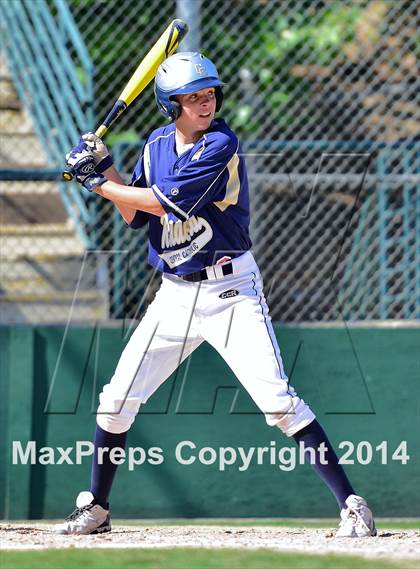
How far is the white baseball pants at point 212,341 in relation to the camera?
4.87 metres

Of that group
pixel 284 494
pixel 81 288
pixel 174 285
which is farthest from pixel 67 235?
pixel 174 285

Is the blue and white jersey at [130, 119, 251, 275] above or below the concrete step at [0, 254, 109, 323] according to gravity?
above

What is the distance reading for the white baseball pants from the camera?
4871mm

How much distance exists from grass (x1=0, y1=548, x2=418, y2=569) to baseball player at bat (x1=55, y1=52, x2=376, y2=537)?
0.57 meters

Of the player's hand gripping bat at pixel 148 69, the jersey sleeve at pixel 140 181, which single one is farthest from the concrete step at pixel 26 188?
the jersey sleeve at pixel 140 181

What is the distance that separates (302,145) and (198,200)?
7.36 feet

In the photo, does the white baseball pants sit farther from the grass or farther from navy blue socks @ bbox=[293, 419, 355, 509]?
the grass

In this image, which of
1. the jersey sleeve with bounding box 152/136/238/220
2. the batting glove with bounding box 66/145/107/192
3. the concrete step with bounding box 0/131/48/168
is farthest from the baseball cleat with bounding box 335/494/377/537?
the concrete step with bounding box 0/131/48/168

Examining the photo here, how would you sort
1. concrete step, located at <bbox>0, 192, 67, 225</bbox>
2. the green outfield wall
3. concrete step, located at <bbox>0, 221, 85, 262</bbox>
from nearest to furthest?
the green outfield wall → concrete step, located at <bbox>0, 221, 85, 262</bbox> → concrete step, located at <bbox>0, 192, 67, 225</bbox>

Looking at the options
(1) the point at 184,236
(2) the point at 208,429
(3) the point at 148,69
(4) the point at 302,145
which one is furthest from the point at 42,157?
(1) the point at 184,236

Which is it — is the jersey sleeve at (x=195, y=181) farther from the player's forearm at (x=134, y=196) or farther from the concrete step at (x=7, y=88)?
the concrete step at (x=7, y=88)

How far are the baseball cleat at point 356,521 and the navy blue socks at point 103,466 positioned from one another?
3.33 feet

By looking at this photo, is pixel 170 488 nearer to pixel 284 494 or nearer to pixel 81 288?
pixel 284 494

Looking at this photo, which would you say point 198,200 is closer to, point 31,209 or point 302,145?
point 302,145
